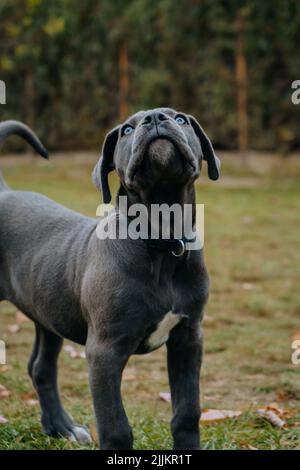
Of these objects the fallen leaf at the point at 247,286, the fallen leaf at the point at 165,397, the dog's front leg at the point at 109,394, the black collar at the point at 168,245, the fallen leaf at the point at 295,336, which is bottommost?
the fallen leaf at the point at 247,286

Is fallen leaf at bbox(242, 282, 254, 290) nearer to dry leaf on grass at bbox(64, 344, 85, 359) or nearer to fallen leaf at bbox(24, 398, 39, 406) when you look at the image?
dry leaf on grass at bbox(64, 344, 85, 359)

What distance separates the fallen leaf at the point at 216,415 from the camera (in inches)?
171

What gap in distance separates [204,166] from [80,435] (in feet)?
47.6

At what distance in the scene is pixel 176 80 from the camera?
70.5 ft

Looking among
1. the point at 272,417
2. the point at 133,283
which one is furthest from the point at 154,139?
the point at 272,417

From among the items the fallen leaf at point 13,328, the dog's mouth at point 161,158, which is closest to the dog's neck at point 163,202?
the dog's mouth at point 161,158

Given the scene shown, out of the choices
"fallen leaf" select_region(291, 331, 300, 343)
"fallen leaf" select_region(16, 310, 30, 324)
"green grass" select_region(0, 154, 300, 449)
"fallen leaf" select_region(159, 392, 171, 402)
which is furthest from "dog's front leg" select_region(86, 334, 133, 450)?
"fallen leaf" select_region(16, 310, 30, 324)

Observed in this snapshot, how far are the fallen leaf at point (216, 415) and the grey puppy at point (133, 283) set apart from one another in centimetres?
90

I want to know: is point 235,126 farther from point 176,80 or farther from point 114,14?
point 114,14

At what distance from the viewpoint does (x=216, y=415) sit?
14.5 feet

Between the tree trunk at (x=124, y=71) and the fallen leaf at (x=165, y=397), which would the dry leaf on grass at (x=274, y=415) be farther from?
the tree trunk at (x=124, y=71)

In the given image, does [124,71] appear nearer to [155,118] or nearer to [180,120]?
[180,120]

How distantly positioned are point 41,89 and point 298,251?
15.0 metres
